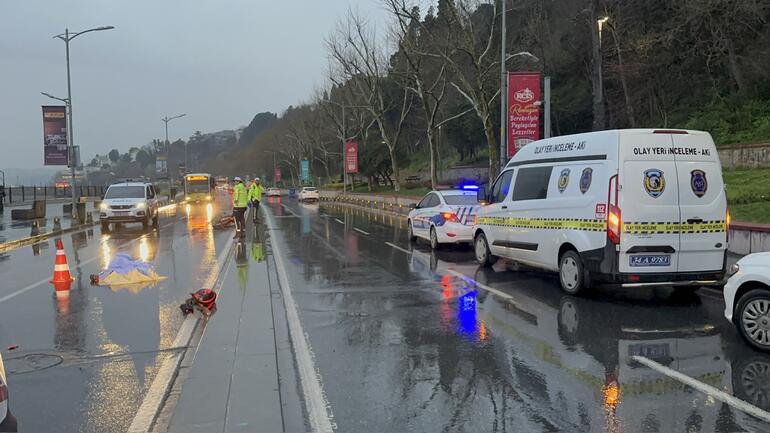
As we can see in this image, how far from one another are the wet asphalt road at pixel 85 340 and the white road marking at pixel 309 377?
4.49 ft

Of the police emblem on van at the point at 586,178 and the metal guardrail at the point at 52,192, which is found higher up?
the police emblem on van at the point at 586,178

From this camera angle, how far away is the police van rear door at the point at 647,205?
8125 mm

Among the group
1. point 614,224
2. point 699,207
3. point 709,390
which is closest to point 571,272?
point 614,224

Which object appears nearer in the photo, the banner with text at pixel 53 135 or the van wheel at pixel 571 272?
the van wheel at pixel 571 272

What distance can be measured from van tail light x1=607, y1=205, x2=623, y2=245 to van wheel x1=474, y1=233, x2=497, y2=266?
390 cm

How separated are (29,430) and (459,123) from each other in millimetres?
55604

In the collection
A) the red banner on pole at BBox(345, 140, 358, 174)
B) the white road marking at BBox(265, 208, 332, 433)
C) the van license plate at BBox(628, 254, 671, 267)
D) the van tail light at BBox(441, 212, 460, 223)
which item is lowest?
the white road marking at BBox(265, 208, 332, 433)

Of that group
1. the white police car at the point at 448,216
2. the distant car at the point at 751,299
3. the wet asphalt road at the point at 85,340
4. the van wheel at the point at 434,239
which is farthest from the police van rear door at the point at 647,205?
the van wheel at the point at 434,239

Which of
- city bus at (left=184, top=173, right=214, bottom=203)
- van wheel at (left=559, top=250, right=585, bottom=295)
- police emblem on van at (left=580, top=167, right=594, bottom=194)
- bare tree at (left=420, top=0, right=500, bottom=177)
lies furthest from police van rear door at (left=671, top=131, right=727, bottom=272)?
city bus at (left=184, top=173, right=214, bottom=203)

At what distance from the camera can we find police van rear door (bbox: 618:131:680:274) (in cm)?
812

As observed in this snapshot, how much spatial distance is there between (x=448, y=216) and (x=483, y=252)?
9.43ft

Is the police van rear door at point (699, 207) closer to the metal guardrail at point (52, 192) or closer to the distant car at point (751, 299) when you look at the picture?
the distant car at point (751, 299)

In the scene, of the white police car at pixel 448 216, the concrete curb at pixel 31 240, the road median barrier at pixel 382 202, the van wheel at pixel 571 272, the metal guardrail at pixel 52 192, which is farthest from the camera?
the metal guardrail at pixel 52 192

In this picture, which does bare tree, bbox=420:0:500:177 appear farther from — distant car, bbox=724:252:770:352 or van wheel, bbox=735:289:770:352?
van wheel, bbox=735:289:770:352
